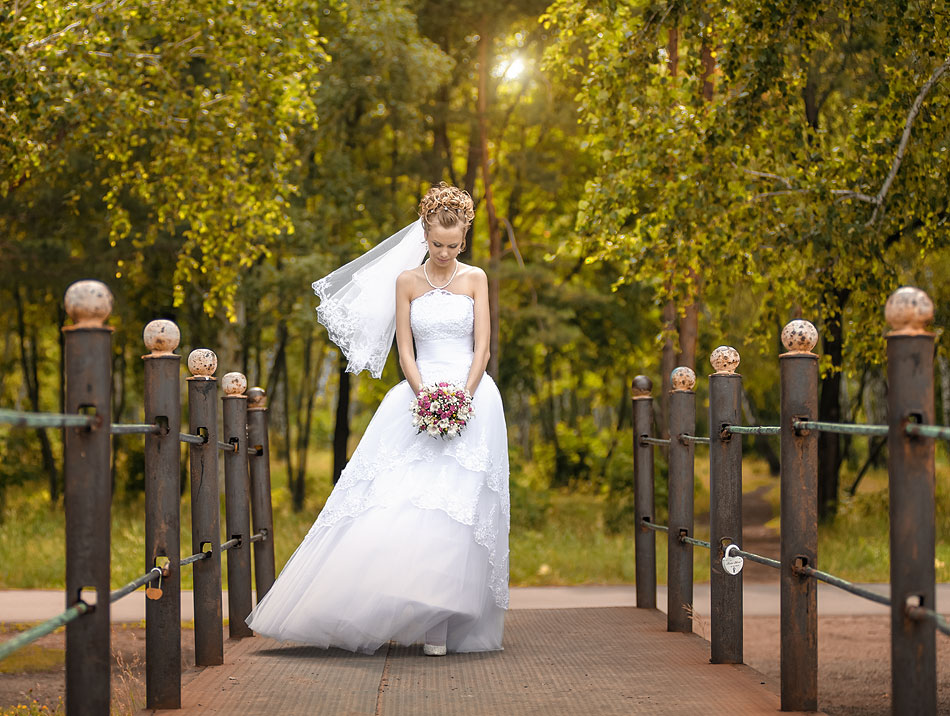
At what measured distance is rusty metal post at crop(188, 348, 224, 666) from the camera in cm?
468

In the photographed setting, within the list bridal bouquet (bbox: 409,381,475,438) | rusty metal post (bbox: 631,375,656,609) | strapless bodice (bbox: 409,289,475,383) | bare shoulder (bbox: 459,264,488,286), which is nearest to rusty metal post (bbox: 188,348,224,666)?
bridal bouquet (bbox: 409,381,475,438)

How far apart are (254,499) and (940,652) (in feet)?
17.8

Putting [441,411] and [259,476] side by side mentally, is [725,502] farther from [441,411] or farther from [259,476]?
[259,476]

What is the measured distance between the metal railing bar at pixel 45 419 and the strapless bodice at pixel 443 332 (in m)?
2.72

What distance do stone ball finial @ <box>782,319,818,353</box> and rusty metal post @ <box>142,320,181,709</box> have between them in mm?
2064

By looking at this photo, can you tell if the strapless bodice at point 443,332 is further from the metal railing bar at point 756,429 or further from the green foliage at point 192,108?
the green foliage at point 192,108

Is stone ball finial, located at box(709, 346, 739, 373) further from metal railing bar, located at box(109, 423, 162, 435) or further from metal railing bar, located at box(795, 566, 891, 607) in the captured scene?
metal railing bar, located at box(109, 423, 162, 435)

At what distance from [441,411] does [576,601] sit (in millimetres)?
4875

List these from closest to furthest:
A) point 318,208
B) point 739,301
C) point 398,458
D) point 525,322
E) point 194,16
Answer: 1. point 398,458
2. point 194,16
3. point 318,208
4. point 525,322
5. point 739,301

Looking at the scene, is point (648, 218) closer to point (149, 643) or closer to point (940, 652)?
point (940, 652)

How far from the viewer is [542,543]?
47.8ft

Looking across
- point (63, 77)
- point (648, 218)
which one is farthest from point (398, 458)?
point (63, 77)

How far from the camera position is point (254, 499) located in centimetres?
625

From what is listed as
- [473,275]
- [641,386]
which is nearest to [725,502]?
[473,275]
